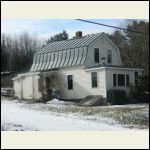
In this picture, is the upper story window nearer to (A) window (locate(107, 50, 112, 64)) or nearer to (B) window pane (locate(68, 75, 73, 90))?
(A) window (locate(107, 50, 112, 64))

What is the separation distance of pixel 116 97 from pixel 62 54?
16.8 feet

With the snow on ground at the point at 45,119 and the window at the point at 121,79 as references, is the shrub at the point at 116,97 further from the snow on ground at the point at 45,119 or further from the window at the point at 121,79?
the snow on ground at the point at 45,119

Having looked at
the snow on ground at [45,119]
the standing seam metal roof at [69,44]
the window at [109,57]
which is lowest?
the snow on ground at [45,119]

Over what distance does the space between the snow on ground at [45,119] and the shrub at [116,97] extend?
4233 mm

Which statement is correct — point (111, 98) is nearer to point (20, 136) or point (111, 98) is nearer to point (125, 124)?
point (125, 124)

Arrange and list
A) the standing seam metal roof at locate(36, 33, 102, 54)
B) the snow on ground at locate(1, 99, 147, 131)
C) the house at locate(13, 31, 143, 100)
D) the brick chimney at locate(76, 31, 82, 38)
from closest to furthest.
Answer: the snow on ground at locate(1, 99, 147, 131) → the standing seam metal roof at locate(36, 33, 102, 54) → the house at locate(13, 31, 143, 100) → the brick chimney at locate(76, 31, 82, 38)

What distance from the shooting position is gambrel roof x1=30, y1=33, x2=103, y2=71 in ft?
39.2

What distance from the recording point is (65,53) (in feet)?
42.6

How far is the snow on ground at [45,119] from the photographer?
10820mm

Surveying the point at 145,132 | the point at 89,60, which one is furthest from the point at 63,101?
the point at 145,132

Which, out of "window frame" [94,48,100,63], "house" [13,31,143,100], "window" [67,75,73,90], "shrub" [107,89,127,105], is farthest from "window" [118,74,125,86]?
"window" [67,75,73,90]

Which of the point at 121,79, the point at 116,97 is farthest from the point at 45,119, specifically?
the point at 121,79

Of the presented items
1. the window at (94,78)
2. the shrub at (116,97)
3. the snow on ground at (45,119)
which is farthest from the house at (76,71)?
the snow on ground at (45,119)

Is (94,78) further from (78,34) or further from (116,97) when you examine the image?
(78,34)
